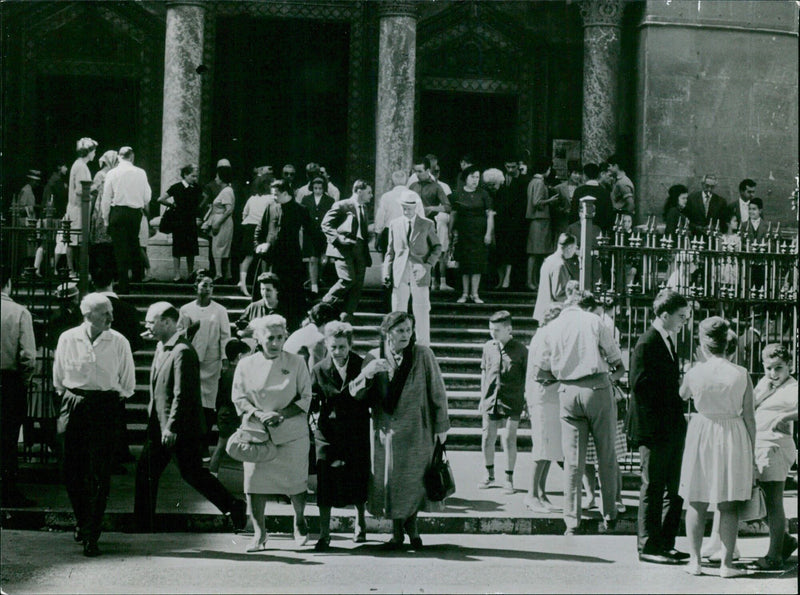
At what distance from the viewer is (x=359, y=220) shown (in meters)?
15.1

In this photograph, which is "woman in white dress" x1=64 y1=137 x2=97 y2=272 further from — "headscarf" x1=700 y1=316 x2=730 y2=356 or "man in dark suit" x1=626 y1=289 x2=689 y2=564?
"headscarf" x1=700 y1=316 x2=730 y2=356

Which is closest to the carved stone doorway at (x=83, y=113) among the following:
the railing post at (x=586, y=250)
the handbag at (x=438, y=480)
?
the railing post at (x=586, y=250)

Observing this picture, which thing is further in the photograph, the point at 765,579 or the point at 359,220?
the point at 359,220

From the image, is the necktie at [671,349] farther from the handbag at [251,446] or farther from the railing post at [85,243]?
the railing post at [85,243]

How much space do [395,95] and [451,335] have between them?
455 centimetres

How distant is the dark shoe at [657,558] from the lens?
9.02m

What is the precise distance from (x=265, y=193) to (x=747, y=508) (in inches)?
432

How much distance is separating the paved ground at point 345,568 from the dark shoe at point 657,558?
86 mm

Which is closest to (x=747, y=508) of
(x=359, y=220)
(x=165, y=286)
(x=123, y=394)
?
(x=123, y=394)

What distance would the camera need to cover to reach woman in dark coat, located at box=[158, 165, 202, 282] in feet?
56.0

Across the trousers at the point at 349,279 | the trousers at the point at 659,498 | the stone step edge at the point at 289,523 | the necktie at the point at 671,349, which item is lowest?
the stone step edge at the point at 289,523

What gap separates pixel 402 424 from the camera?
9398 millimetres

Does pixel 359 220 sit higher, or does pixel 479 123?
pixel 479 123

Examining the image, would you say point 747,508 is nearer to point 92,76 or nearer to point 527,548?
point 527,548
